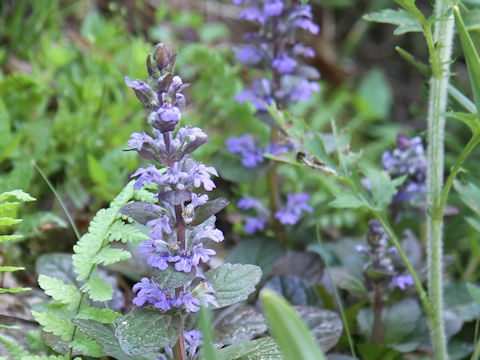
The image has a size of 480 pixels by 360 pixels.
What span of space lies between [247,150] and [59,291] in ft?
4.47

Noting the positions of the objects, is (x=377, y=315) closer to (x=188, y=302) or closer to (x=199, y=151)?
(x=188, y=302)

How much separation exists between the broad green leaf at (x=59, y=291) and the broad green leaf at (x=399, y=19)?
4.48ft

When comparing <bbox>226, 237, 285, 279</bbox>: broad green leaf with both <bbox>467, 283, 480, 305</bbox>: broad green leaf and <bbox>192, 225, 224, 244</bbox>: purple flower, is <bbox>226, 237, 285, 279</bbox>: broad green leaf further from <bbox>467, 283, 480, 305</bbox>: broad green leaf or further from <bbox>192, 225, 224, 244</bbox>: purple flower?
<bbox>192, 225, 224, 244</bbox>: purple flower

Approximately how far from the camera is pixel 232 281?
1765 millimetres

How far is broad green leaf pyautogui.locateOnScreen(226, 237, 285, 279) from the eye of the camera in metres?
2.77

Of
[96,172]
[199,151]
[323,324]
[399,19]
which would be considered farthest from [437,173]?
[96,172]

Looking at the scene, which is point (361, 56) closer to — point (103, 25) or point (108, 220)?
point (103, 25)

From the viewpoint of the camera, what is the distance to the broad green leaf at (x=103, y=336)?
1.69m

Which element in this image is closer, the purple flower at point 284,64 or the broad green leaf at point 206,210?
the broad green leaf at point 206,210

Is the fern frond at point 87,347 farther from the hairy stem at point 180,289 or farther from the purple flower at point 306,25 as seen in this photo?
the purple flower at point 306,25

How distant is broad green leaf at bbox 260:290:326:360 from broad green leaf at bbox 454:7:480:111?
1.16 m

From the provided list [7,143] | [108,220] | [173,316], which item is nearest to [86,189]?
[7,143]

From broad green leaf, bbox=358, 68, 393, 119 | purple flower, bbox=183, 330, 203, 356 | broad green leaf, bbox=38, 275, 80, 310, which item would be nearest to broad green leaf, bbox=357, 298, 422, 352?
purple flower, bbox=183, 330, 203, 356

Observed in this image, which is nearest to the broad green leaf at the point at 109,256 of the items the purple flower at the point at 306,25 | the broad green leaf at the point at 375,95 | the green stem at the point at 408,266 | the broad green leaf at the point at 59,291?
the broad green leaf at the point at 59,291
